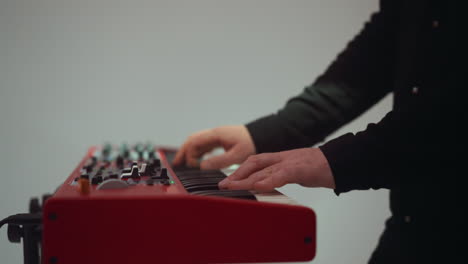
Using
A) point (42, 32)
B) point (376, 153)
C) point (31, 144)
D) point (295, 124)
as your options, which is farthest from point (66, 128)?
point (376, 153)

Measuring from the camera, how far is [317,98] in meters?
1.36

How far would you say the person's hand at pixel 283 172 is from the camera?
0.85 metres

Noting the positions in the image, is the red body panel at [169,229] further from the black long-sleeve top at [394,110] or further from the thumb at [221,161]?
the thumb at [221,161]

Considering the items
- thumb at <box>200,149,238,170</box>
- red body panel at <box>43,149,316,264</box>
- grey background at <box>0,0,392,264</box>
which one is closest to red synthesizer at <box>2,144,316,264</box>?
red body panel at <box>43,149,316,264</box>

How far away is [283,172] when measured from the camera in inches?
33.8

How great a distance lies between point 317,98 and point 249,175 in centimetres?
52

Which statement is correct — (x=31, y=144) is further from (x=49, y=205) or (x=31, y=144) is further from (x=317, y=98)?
(x=49, y=205)

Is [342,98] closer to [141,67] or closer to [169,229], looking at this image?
[169,229]

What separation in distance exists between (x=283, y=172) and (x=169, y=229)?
234 millimetres

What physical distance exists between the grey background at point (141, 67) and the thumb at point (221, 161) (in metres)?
1.25

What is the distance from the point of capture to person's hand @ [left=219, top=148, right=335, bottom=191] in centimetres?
85

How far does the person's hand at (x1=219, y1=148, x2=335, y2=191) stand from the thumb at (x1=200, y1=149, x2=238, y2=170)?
0.37m

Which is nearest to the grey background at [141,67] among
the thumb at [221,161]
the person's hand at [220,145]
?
the person's hand at [220,145]

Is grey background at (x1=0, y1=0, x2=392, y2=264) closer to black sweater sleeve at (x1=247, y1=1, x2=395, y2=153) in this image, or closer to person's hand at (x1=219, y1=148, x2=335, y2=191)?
black sweater sleeve at (x1=247, y1=1, x2=395, y2=153)
